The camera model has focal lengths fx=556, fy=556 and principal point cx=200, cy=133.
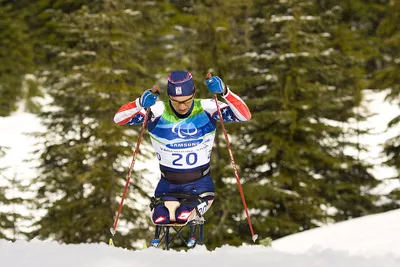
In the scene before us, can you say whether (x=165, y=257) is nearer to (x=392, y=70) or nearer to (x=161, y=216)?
(x=161, y=216)

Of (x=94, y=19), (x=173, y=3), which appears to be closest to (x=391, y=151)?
(x=94, y=19)

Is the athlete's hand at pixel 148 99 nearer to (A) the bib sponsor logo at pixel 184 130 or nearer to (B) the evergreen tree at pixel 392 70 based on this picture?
(A) the bib sponsor logo at pixel 184 130

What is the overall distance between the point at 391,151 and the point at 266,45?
4905mm

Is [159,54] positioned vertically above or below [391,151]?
below

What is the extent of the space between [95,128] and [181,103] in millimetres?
9933

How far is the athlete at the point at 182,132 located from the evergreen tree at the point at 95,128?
347 inches

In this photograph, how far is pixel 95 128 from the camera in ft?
52.7

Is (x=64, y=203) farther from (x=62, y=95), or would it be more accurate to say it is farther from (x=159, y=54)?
(x=159, y=54)

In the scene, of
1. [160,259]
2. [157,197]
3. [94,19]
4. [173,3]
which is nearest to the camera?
[160,259]

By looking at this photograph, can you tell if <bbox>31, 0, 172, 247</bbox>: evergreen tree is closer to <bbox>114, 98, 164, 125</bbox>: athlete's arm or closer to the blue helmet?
<bbox>114, 98, 164, 125</bbox>: athlete's arm

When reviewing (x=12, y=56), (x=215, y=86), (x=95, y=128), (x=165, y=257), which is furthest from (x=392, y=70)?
(x=12, y=56)

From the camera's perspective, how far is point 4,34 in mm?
33969

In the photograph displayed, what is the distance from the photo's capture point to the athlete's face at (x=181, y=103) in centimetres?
647

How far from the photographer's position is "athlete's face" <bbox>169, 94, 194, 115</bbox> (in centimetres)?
647
